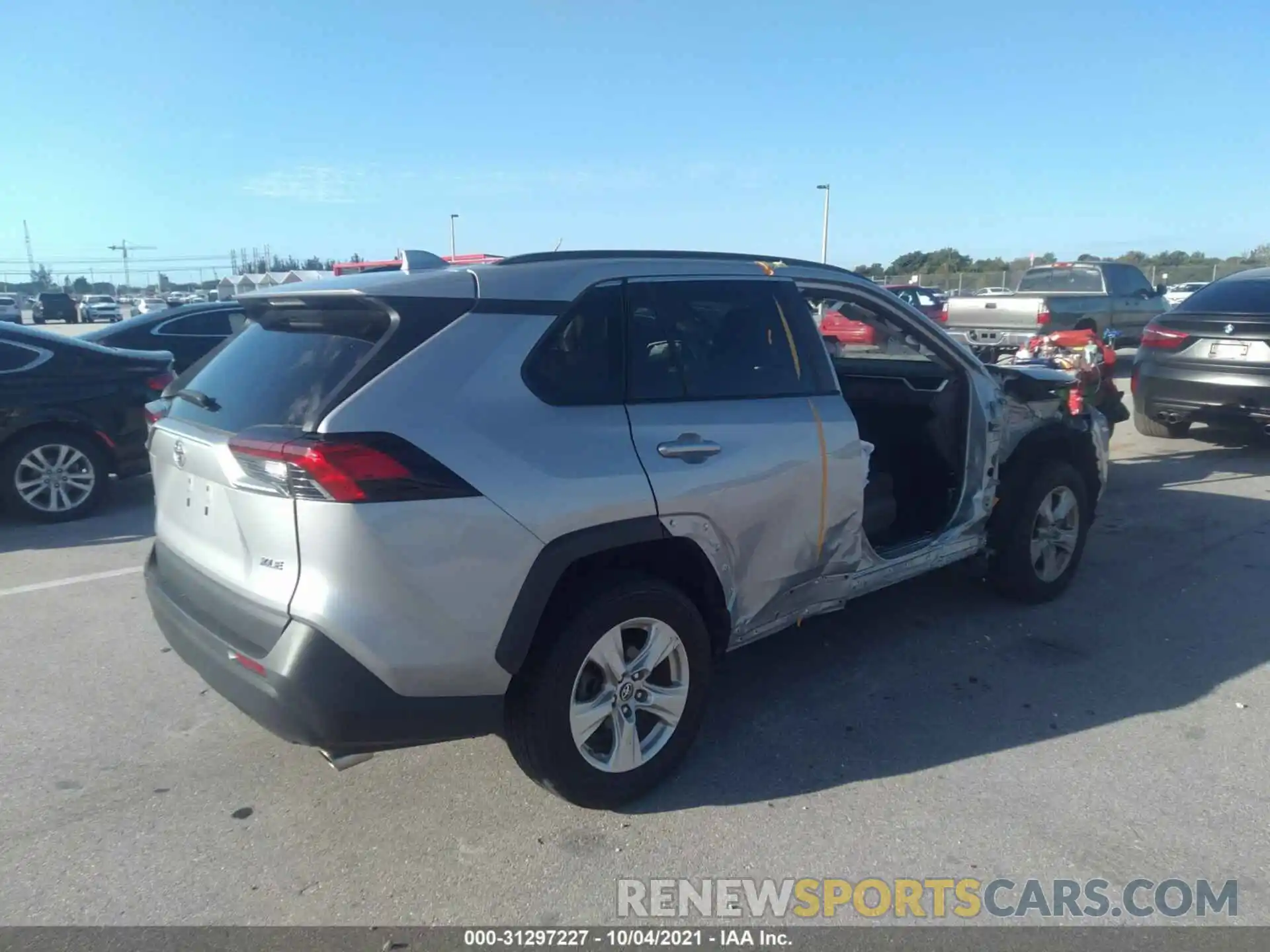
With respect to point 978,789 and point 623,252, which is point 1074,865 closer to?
point 978,789

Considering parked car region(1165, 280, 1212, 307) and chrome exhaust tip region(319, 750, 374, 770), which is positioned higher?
parked car region(1165, 280, 1212, 307)

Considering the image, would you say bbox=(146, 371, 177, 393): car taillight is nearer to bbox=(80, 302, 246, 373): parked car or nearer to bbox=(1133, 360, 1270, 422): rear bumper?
bbox=(80, 302, 246, 373): parked car

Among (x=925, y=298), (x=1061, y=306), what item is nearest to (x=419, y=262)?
(x=1061, y=306)

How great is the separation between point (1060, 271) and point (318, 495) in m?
17.8

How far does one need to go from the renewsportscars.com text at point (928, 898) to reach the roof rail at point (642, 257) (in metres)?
2.08

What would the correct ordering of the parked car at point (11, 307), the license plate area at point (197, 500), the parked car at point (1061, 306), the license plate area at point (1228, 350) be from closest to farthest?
1. the license plate area at point (197, 500)
2. the license plate area at point (1228, 350)
3. the parked car at point (1061, 306)
4. the parked car at point (11, 307)

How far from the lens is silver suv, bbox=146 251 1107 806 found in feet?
8.89

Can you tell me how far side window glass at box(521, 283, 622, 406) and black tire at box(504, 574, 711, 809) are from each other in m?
0.62

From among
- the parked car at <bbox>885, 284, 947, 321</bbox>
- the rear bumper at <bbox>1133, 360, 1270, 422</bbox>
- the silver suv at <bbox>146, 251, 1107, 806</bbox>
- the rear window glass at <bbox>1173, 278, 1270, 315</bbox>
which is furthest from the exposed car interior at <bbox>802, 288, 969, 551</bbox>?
the parked car at <bbox>885, 284, 947, 321</bbox>

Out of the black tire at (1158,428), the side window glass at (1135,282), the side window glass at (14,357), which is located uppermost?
the side window glass at (1135,282)

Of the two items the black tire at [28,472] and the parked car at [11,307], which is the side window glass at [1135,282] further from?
the parked car at [11,307]

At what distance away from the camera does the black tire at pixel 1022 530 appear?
16.1 ft

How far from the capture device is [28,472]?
6.98 m

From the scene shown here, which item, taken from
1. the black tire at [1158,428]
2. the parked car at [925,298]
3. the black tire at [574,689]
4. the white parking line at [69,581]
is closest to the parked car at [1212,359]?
the black tire at [1158,428]
